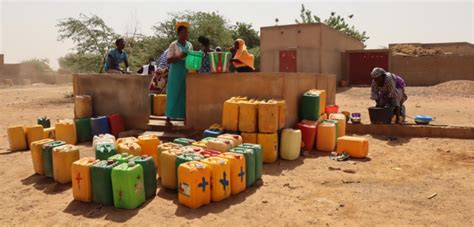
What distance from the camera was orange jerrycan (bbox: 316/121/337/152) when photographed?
6.03 m

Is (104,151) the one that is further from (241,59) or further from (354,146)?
(354,146)

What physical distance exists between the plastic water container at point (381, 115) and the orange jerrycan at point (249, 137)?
345cm

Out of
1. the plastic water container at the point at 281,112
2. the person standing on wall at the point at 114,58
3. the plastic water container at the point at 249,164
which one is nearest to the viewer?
the plastic water container at the point at 249,164

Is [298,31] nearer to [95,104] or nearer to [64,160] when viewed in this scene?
[95,104]

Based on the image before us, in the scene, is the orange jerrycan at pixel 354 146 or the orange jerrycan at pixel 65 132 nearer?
the orange jerrycan at pixel 354 146

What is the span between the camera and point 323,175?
186 inches

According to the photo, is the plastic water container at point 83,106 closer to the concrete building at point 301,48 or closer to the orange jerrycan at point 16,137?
the orange jerrycan at point 16,137

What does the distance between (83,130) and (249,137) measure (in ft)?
11.1

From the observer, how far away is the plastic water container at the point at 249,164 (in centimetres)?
416

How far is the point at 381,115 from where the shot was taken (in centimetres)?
750

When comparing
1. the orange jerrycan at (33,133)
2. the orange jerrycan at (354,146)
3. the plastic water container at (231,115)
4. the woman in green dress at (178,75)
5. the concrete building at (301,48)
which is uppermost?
the concrete building at (301,48)

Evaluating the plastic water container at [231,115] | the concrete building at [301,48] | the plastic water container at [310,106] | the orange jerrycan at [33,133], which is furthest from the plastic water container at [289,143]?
the concrete building at [301,48]

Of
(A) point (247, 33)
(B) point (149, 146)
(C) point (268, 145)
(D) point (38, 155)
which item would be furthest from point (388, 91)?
(A) point (247, 33)

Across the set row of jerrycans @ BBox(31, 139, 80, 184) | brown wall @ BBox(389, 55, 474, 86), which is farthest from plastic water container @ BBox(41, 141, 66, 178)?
brown wall @ BBox(389, 55, 474, 86)
